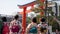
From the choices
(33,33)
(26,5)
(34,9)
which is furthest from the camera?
(26,5)

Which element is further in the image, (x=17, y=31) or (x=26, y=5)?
(x=26, y=5)

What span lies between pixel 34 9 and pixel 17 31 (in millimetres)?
6027

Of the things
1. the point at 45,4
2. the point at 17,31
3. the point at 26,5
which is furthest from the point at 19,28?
the point at 26,5

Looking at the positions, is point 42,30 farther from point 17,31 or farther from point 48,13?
point 48,13

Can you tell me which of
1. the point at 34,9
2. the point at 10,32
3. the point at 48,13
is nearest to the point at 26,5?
the point at 34,9

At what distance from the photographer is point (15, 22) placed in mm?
8812

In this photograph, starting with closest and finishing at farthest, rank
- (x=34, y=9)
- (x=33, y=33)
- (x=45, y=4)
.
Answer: (x=33, y=33), (x=45, y=4), (x=34, y=9)

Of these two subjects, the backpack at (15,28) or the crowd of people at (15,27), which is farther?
the backpack at (15,28)

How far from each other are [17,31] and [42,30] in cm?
106

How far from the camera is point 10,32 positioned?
357 inches

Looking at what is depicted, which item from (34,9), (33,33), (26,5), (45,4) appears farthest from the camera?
(26,5)

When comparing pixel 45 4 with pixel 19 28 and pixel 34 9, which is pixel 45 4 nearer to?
pixel 34 9

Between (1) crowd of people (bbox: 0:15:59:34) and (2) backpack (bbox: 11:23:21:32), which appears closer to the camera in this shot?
(1) crowd of people (bbox: 0:15:59:34)

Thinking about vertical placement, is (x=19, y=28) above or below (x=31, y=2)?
below
